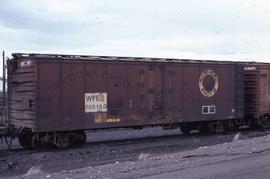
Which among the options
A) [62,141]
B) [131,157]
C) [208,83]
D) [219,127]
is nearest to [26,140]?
[62,141]

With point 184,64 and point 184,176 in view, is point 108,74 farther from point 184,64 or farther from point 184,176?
point 184,176

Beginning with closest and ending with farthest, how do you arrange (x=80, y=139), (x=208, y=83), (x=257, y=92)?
1. (x=80, y=139)
2. (x=208, y=83)
3. (x=257, y=92)

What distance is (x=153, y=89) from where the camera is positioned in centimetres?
1892

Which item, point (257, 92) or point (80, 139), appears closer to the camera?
point (80, 139)

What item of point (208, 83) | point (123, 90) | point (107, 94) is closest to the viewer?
point (107, 94)

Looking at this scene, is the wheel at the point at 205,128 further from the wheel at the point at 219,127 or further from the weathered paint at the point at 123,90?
the weathered paint at the point at 123,90

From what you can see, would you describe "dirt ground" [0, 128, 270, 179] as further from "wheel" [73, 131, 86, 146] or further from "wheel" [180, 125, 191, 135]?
"wheel" [180, 125, 191, 135]

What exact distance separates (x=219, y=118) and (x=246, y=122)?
2.51 meters

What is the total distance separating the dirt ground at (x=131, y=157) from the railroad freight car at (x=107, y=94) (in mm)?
732

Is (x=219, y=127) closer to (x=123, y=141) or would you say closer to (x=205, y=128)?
(x=205, y=128)

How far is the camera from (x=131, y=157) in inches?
568

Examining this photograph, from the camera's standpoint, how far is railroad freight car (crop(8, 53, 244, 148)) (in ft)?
53.1

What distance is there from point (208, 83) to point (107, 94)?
16.6ft

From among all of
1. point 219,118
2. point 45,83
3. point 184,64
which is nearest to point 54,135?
point 45,83
